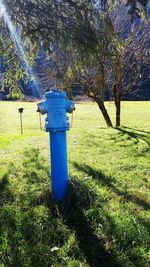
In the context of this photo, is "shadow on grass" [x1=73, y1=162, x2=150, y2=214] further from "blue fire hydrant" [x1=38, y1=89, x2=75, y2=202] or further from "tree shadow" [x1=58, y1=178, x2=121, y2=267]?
"blue fire hydrant" [x1=38, y1=89, x2=75, y2=202]

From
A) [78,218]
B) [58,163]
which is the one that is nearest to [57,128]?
[58,163]

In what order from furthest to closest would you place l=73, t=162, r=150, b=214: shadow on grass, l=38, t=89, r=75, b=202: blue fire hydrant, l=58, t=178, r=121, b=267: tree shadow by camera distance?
l=73, t=162, r=150, b=214: shadow on grass < l=38, t=89, r=75, b=202: blue fire hydrant < l=58, t=178, r=121, b=267: tree shadow

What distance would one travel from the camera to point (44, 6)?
649 cm

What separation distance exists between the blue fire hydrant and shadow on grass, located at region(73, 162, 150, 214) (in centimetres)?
112

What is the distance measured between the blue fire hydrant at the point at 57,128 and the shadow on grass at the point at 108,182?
1.12m

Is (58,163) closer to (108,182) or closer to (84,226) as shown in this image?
(84,226)

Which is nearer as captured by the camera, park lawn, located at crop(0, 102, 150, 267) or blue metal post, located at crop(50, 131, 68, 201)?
park lawn, located at crop(0, 102, 150, 267)

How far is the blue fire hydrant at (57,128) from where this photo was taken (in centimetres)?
462

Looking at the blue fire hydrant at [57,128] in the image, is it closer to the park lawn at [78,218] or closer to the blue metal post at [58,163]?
the blue metal post at [58,163]

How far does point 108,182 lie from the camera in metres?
6.29

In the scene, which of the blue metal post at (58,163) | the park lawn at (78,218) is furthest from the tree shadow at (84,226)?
the blue metal post at (58,163)

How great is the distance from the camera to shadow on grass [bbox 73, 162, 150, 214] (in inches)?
208

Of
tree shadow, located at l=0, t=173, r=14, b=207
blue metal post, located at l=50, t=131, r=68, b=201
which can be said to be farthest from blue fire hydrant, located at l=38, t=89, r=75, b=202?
tree shadow, located at l=0, t=173, r=14, b=207

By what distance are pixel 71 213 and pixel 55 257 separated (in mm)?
989
